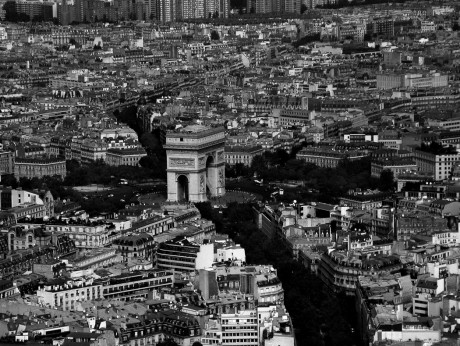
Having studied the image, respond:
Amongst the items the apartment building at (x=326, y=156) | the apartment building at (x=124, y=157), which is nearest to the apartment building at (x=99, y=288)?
the apartment building at (x=326, y=156)

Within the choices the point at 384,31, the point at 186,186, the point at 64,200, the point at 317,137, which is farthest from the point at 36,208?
the point at 384,31

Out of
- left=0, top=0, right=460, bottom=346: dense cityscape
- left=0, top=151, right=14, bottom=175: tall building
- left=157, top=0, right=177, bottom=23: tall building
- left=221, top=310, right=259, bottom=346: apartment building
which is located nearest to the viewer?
left=221, top=310, right=259, bottom=346: apartment building

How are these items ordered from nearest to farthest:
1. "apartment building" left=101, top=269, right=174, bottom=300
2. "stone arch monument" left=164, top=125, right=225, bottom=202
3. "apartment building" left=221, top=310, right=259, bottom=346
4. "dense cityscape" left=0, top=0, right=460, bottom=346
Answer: "apartment building" left=221, top=310, right=259, bottom=346 → "dense cityscape" left=0, top=0, right=460, bottom=346 → "apartment building" left=101, top=269, right=174, bottom=300 → "stone arch monument" left=164, top=125, right=225, bottom=202

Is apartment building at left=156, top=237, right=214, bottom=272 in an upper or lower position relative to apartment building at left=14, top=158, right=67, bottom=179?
upper

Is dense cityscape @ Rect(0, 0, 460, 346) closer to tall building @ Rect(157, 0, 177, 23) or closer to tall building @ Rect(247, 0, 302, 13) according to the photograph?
tall building @ Rect(157, 0, 177, 23)

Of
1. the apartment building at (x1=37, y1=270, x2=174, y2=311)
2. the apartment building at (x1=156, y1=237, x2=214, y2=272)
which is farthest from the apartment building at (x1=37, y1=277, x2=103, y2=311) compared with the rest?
the apartment building at (x1=156, y1=237, x2=214, y2=272)
